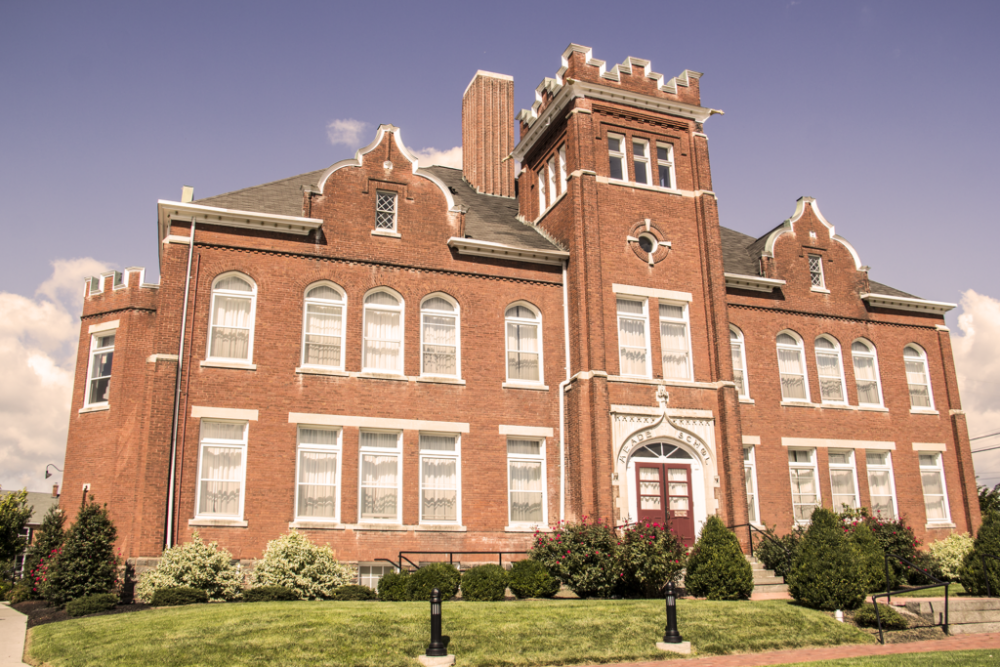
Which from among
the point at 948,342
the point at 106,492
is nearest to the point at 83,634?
the point at 106,492

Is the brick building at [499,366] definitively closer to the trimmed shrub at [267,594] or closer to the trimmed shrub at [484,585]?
the trimmed shrub at [267,594]

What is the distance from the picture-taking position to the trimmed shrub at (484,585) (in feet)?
57.5

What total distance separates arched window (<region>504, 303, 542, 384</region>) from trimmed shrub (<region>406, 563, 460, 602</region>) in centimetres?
689

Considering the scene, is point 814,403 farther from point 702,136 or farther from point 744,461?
point 702,136

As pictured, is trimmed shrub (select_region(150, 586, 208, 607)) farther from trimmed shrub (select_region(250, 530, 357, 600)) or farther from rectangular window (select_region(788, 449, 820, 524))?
rectangular window (select_region(788, 449, 820, 524))

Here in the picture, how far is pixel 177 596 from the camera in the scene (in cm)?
1702

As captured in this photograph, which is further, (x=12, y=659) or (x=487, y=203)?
(x=487, y=203)

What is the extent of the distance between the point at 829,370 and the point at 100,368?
2240cm

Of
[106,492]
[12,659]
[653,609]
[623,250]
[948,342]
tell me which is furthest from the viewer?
[948,342]

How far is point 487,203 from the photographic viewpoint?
29.5m

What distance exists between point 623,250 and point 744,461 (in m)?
7.44

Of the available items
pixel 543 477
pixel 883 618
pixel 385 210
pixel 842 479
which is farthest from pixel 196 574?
pixel 842 479

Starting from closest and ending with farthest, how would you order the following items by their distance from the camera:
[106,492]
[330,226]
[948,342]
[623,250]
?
[106,492] < [330,226] < [623,250] < [948,342]

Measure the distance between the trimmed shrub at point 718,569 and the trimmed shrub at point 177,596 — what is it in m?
10.8
